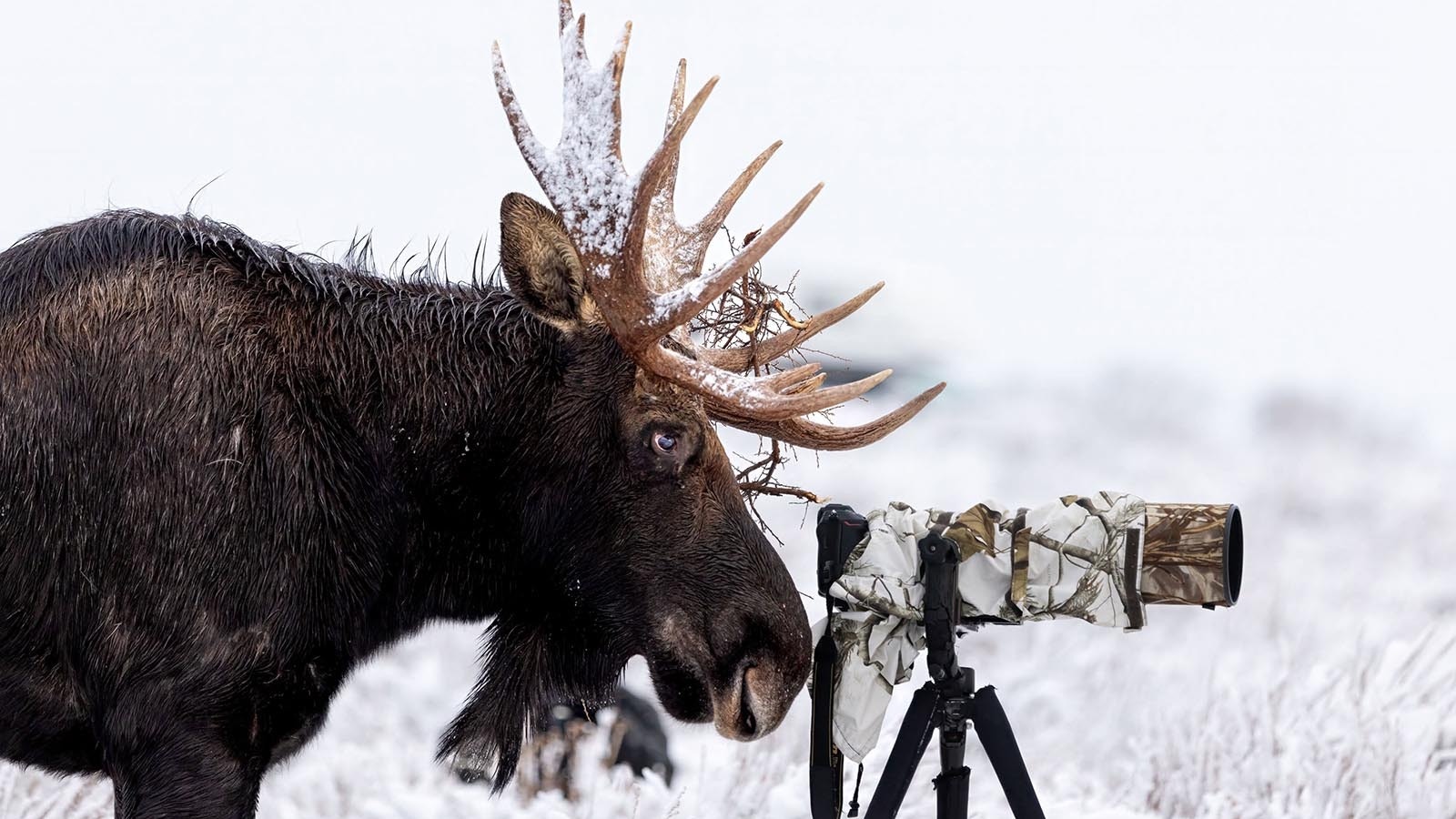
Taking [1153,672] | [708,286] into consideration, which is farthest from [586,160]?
[1153,672]

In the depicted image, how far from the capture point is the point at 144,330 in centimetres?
308

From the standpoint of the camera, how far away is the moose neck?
3.31 metres

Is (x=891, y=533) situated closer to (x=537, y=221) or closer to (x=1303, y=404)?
(x=537, y=221)

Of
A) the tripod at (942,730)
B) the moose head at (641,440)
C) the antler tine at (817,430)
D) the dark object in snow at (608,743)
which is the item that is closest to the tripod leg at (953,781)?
the tripod at (942,730)

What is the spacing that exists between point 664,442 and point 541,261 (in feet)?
1.75

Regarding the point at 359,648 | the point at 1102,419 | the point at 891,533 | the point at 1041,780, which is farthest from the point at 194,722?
the point at 1102,419

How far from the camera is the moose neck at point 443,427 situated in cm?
331

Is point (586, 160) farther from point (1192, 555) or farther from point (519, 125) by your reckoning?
point (1192, 555)

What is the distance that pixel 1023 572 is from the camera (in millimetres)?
3195

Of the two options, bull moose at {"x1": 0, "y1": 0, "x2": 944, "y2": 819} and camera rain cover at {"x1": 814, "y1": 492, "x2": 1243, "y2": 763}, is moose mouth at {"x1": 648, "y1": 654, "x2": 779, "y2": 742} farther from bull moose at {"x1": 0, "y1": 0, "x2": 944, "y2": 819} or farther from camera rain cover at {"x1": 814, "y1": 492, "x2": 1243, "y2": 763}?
camera rain cover at {"x1": 814, "y1": 492, "x2": 1243, "y2": 763}

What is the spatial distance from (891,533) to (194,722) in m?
1.64

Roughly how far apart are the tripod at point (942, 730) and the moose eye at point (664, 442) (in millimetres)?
623

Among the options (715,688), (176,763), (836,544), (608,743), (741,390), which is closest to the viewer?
(176,763)

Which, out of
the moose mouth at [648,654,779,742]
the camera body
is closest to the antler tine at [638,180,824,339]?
the camera body
